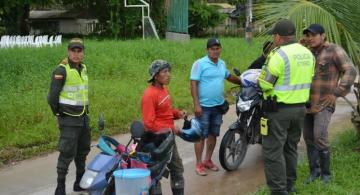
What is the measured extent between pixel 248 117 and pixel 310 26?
1.41 meters

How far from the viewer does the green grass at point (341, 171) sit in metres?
5.68

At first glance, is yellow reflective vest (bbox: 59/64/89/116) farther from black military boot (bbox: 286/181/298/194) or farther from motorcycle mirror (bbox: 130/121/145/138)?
black military boot (bbox: 286/181/298/194)

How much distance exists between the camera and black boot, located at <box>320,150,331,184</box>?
19.5ft

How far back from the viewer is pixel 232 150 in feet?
21.9

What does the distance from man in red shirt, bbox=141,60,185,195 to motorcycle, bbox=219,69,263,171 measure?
46.3 inches

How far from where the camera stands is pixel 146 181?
15.3 ft

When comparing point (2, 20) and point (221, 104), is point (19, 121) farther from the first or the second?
point (2, 20)

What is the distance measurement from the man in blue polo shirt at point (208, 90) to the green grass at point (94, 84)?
840mm

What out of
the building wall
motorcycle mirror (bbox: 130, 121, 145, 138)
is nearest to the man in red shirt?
motorcycle mirror (bbox: 130, 121, 145, 138)

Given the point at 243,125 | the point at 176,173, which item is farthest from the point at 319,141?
the point at 176,173

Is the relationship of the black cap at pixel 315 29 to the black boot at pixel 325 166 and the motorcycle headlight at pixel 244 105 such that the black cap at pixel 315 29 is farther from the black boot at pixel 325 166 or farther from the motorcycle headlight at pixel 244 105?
the black boot at pixel 325 166

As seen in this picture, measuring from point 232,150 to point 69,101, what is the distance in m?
2.24

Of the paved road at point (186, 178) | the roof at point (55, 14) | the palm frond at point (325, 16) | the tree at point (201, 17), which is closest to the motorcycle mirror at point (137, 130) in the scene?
the paved road at point (186, 178)

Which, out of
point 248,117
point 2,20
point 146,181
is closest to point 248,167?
point 248,117
